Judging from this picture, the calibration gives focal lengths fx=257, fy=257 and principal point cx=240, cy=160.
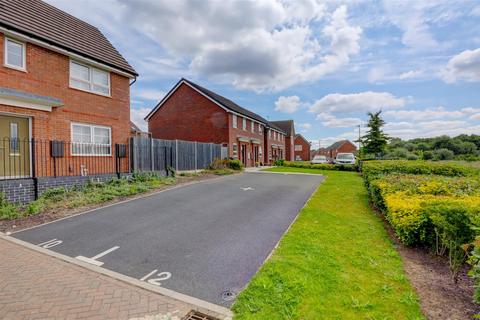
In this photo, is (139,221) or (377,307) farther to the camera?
(139,221)

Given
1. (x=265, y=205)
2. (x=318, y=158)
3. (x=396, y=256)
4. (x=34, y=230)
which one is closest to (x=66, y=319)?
(x=34, y=230)

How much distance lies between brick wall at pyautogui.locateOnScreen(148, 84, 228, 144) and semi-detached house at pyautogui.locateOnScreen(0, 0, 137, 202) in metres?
12.0

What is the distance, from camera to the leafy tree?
105ft

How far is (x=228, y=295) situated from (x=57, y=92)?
11.7 m

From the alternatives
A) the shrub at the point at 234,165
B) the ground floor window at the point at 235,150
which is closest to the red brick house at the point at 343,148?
the ground floor window at the point at 235,150

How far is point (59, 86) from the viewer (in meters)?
11.2

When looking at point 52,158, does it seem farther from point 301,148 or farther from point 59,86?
point 301,148

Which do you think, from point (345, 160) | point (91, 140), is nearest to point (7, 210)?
point (91, 140)

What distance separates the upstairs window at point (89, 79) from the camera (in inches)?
469

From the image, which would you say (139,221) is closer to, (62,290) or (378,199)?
(62,290)

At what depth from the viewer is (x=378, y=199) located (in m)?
8.17

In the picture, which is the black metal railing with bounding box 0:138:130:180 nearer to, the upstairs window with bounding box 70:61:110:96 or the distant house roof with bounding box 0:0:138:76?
the upstairs window with bounding box 70:61:110:96

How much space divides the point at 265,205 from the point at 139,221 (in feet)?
13.7

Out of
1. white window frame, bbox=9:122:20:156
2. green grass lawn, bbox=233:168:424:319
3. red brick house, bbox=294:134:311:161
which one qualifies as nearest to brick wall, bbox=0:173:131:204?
white window frame, bbox=9:122:20:156
